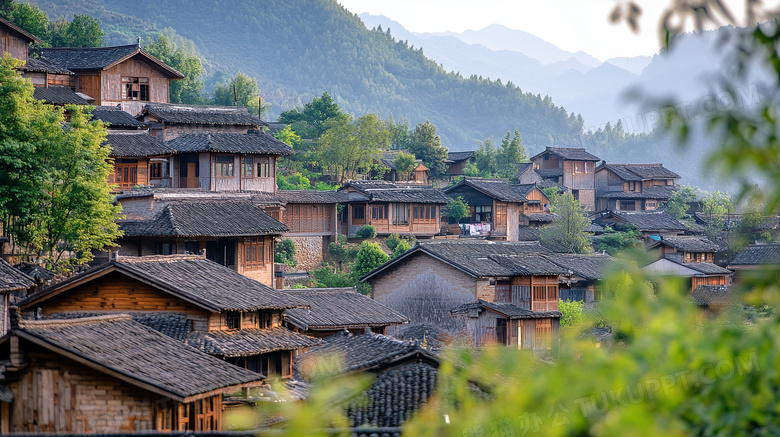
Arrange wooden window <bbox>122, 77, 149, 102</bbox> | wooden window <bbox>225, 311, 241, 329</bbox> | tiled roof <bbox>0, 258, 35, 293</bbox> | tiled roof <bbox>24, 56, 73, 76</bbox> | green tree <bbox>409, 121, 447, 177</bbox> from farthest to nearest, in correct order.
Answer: green tree <bbox>409, 121, 447, 177</bbox>, wooden window <bbox>122, 77, 149, 102</bbox>, tiled roof <bbox>24, 56, 73, 76</bbox>, wooden window <bbox>225, 311, 241, 329</bbox>, tiled roof <bbox>0, 258, 35, 293</bbox>

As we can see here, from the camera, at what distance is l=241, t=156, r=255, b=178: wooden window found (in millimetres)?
37250

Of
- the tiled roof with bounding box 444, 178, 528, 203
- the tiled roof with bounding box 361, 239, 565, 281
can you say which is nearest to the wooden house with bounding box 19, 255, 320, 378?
the tiled roof with bounding box 361, 239, 565, 281

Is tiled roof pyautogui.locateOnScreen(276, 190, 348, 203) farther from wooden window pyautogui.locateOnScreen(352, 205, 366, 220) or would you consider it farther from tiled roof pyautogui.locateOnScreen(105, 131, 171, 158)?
tiled roof pyautogui.locateOnScreen(105, 131, 171, 158)

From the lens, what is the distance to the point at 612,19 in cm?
457

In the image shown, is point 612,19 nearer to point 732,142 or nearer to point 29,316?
point 732,142

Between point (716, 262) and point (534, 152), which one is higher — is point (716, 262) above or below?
below

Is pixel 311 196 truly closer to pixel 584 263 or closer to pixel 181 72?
pixel 584 263

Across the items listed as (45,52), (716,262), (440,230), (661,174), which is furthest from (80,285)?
(661,174)

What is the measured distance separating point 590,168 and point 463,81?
76.0 meters

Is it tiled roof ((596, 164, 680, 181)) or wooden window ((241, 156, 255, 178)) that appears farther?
tiled roof ((596, 164, 680, 181))

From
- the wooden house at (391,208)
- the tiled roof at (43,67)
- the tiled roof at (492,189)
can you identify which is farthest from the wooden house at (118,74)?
the tiled roof at (492,189)

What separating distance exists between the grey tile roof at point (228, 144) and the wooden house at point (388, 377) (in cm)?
1610

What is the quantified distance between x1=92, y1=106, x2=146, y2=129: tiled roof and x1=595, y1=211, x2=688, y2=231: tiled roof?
32674 mm

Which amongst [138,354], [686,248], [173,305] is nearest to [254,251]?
[173,305]
